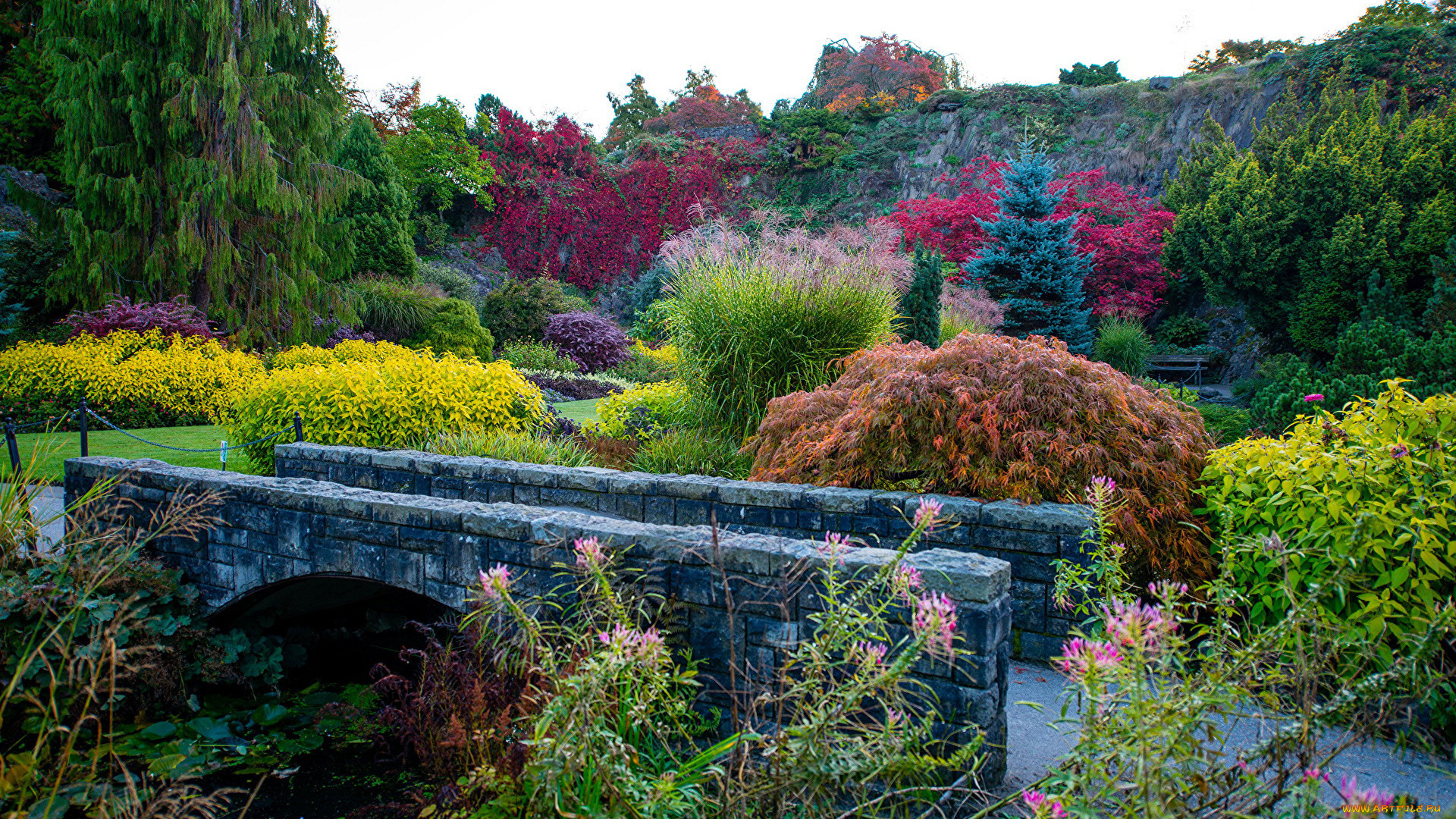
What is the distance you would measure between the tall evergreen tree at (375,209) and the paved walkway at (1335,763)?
17.6 m

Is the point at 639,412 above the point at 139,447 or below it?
above

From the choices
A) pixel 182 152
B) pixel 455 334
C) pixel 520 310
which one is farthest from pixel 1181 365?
pixel 182 152

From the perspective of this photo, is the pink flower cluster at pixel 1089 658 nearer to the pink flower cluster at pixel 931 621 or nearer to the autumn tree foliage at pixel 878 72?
the pink flower cluster at pixel 931 621

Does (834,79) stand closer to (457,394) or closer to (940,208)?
(940,208)

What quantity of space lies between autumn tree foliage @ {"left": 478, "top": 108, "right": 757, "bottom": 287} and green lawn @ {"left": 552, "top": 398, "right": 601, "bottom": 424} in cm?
1101

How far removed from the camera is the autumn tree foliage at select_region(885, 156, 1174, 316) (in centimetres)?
1513

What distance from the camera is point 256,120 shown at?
11.9 m

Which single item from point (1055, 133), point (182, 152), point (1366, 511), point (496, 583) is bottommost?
point (496, 583)

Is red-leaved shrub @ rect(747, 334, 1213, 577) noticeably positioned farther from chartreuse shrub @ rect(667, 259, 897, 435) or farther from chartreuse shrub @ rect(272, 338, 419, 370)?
chartreuse shrub @ rect(272, 338, 419, 370)

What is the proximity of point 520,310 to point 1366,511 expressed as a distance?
1744cm

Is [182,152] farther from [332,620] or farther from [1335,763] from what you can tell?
[1335,763]

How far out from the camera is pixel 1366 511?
2.30 meters

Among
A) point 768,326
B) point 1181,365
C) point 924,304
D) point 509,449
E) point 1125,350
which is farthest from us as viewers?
point 1181,365

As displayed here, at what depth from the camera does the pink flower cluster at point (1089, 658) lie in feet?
4.65
